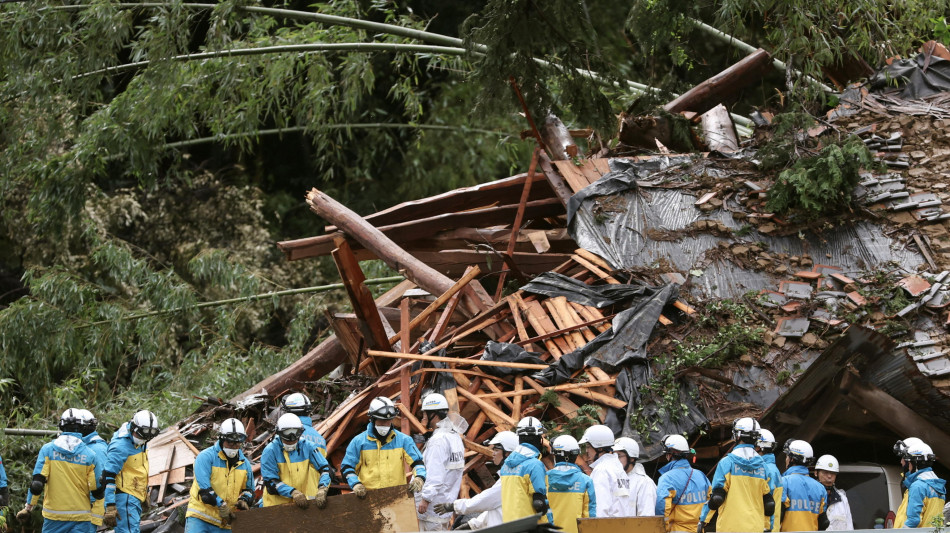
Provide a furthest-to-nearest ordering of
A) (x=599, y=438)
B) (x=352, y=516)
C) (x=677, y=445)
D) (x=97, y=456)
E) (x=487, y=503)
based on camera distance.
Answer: (x=97, y=456)
(x=677, y=445)
(x=599, y=438)
(x=487, y=503)
(x=352, y=516)

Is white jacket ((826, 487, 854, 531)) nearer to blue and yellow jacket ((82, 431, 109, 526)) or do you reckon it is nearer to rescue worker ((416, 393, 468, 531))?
rescue worker ((416, 393, 468, 531))

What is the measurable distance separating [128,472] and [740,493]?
5508 millimetres

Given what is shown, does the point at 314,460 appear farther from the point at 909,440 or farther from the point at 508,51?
the point at 909,440

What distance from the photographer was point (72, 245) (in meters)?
19.5

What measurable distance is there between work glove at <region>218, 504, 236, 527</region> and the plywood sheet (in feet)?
2.13

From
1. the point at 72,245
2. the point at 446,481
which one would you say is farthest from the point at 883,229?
the point at 72,245

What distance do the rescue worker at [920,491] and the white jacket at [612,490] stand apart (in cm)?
249

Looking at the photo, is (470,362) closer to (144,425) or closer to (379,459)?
(379,459)

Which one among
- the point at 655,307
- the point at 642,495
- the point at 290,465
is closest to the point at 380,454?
the point at 290,465

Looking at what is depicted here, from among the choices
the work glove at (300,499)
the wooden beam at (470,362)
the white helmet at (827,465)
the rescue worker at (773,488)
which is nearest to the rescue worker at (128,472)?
the work glove at (300,499)

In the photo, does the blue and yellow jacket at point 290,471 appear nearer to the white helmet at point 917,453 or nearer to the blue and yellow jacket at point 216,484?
the blue and yellow jacket at point 216,484

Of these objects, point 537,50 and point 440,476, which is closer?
point 440,476

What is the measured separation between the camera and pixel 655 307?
11711 mm

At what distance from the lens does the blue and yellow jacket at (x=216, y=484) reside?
351 inches
